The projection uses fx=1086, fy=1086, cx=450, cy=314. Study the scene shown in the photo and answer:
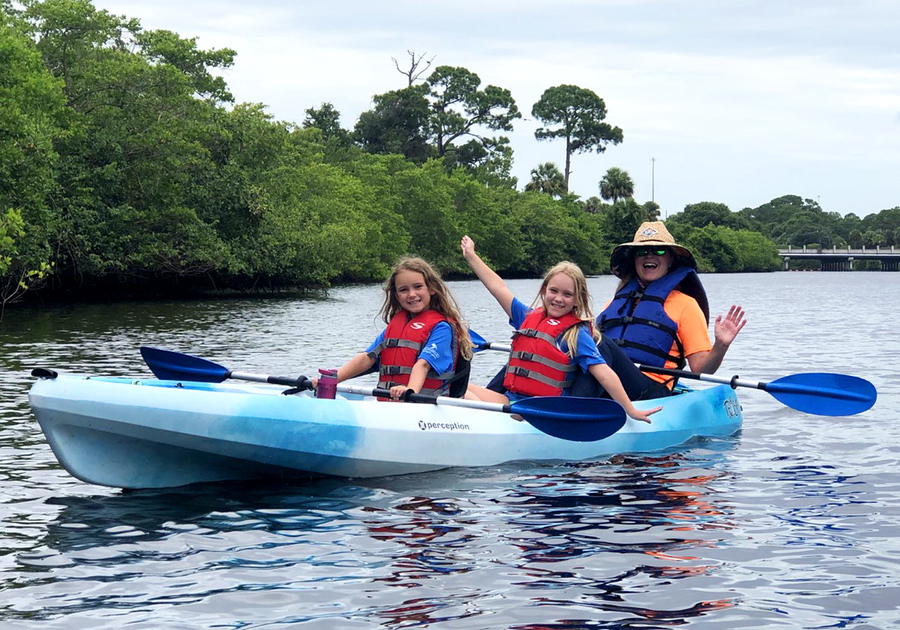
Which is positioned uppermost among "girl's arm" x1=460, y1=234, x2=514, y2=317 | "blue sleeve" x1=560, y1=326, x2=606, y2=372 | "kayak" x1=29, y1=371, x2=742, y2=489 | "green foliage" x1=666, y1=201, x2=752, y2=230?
"green foliage" x1=666, y1=201, x2=752, y2=230

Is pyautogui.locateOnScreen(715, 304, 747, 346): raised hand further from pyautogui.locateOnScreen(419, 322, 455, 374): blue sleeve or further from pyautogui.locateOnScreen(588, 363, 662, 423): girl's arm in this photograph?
pyautogui.locateOnScreen(419, 322, 455, 374): blue sleeve

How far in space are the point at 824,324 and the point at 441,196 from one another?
43.3m

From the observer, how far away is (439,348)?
697 cm

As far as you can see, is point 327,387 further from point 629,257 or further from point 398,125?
point 398,125

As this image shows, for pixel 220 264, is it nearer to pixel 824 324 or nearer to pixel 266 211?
pixel 266 211

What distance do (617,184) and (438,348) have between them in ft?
304

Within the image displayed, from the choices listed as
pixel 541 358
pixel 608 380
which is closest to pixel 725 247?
pixel 541 358

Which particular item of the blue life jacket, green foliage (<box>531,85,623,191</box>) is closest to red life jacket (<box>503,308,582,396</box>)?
the blue life jacket

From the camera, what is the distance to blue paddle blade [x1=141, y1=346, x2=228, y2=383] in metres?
7.76

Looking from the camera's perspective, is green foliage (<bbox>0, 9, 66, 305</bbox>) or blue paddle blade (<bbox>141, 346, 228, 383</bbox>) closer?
blue paddle blade (<bbox>141, 346, 228, 383</bbox>)

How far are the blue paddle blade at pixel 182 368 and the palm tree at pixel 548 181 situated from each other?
85.8m

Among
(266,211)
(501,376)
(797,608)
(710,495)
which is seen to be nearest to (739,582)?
(797,608)

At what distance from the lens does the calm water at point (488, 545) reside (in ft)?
14.4

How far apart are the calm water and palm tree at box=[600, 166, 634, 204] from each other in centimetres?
9021
